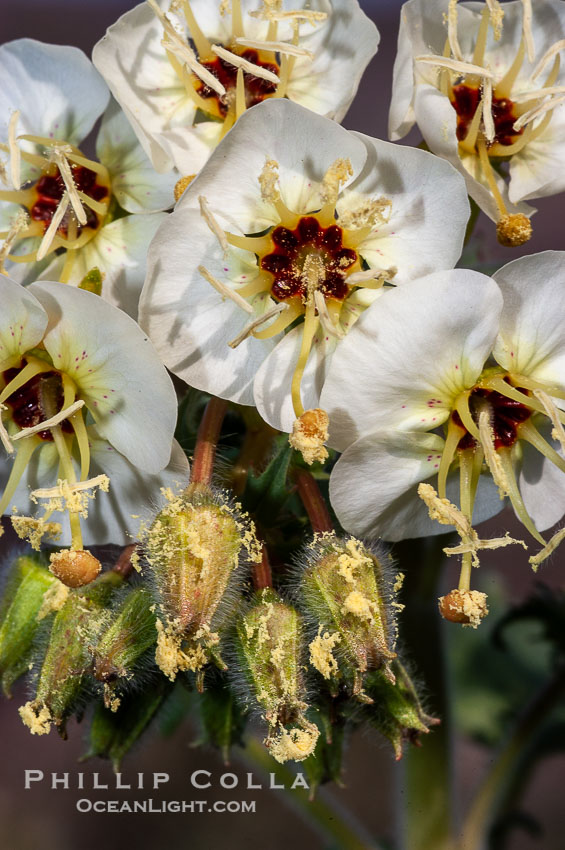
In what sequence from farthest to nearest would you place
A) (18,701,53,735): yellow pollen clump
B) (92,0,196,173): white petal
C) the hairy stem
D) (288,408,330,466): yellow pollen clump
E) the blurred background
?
the blurred background → the hairy stem → (92,0,196,173): white petal → (18,701,53,735): yellow pollen clump → (288,408,330,466): yellow pollen clump

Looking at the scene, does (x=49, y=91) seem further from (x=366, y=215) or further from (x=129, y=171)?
(x=366, y=215)

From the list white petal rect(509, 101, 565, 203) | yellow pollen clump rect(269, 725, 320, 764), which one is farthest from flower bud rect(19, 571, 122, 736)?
white petal rect(509, 101, 565, 203)

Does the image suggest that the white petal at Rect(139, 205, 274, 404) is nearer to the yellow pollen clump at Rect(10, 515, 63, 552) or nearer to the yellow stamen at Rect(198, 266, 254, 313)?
the yellow stamen at Rect(198, 266, 254, 313)

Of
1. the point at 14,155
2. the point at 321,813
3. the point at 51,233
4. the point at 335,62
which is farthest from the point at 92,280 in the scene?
the point at 321,813

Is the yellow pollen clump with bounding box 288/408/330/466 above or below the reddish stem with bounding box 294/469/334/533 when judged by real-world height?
above

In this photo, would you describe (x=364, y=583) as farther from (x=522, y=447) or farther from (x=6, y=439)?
(x=6, y=439)

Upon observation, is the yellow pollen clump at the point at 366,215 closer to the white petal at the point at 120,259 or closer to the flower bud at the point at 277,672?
the white petal at the point at 120,259

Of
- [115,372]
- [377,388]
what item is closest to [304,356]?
[377,388]
